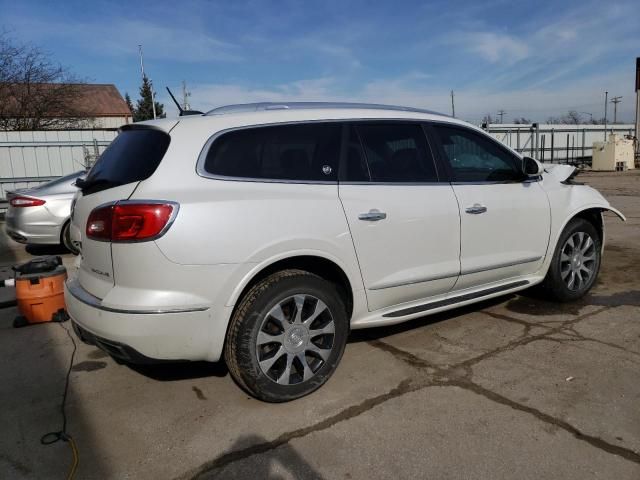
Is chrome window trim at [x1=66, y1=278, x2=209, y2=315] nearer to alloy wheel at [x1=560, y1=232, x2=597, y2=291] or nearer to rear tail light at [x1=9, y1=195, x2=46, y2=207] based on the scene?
alloy wheel at [x1=560, y1=232, x2=597, y2=291]

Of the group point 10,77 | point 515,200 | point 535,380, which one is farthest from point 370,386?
point 10,77

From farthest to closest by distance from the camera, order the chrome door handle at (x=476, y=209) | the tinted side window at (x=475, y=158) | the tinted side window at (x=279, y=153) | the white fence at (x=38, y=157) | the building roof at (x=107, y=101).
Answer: the building roof at (x=107, y=101), the white fence at (x=38, y=157), the tinted side window at (x=475, y=158), the chrome door handle at (x=476, y=209), the tinted side window at (x=279, y=153)

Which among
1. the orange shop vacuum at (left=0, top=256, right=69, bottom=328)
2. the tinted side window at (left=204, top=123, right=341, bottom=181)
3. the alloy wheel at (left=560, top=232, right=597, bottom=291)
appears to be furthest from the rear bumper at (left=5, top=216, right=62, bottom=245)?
the alloy wheel at (left=560, top=232, right=597, bottom=291)

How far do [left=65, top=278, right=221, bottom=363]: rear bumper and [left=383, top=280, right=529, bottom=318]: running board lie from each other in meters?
1.35

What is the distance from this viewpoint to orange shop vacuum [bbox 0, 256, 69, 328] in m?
4.73

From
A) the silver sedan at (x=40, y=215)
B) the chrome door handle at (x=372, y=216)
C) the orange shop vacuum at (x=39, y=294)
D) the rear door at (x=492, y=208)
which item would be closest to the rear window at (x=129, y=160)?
the chrome door handle at (x=372, y=216)

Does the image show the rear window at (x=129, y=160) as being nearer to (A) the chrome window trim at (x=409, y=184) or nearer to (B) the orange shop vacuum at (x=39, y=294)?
(A) the chrome window trim at (x=409, y=184)

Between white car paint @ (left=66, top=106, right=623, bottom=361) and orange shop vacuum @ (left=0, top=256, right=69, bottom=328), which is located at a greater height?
white car paint @ (left=66, top=106, right=623, bottom=361)

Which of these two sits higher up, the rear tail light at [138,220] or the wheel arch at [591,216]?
the rear tail light at [138,220]

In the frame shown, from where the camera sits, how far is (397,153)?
371 cm

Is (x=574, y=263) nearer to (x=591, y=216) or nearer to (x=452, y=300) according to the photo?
(x=591, y=216)

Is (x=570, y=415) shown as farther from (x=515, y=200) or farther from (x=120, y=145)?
(x=120, y=145)

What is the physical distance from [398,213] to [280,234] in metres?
0.93

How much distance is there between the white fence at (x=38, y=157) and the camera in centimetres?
1417
